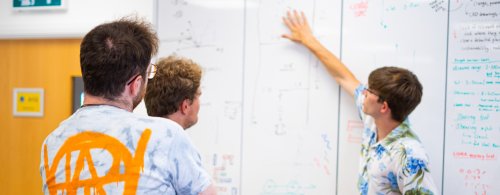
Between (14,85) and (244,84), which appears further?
(14,85)

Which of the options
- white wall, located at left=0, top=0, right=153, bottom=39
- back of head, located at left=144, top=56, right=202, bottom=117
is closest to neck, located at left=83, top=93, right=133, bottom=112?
back of head, located at left=144, top=56, right=202, bottom=117

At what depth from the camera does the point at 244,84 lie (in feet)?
8.49

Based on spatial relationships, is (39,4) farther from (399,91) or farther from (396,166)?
Result: (396,166)

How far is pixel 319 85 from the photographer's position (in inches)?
96.5

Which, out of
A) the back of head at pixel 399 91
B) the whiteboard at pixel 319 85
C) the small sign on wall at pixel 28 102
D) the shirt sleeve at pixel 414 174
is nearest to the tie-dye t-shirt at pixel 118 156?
the shirt sleeve at pixel 414 174

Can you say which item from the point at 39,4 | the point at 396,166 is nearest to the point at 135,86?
the point at 396,166

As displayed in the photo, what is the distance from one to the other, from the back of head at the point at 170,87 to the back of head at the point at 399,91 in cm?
87

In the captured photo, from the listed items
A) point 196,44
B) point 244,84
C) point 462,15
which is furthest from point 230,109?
point 462,15

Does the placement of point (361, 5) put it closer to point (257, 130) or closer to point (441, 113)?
point (441, 113)

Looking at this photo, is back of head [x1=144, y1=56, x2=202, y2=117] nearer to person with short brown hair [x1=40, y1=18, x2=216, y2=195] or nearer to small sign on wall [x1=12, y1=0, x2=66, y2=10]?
person with short brown hair [x1=40, y1=18, x2=216, y2=195]

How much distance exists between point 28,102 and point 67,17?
2.42ft

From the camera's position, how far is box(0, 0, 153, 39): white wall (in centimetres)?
311

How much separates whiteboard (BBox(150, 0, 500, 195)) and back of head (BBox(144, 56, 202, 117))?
0.93 m

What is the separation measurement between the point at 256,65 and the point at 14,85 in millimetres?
2042
